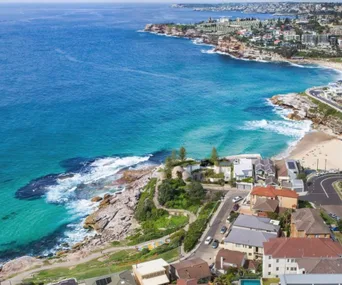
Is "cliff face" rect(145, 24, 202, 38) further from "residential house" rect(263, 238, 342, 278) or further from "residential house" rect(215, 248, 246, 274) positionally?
"residential house" rect(263, 238, 342, 278)

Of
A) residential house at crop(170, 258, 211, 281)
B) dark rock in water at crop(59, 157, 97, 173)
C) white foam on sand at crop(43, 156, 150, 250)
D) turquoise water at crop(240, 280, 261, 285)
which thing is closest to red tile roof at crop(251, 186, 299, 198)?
residential house at crop(170, 258, 211, 281)

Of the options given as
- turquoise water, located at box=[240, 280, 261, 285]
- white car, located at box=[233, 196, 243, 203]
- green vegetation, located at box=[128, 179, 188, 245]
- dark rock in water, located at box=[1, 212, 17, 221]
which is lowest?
dark rock in water, located at box=[1, 212, 17, 221]

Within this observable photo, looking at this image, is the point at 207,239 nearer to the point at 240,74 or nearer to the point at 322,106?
the point at 322,106

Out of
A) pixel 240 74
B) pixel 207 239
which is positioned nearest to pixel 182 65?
pixel 240 74

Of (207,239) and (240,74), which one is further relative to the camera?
(240,74)

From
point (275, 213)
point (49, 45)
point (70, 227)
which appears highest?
point (49, 45)

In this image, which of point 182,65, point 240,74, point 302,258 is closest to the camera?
point 302,258

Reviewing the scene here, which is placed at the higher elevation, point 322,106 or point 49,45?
point 49,45

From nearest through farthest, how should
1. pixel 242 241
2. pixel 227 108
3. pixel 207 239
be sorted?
pixel 242 241 < pixel 207 239 < pixel 227 108
